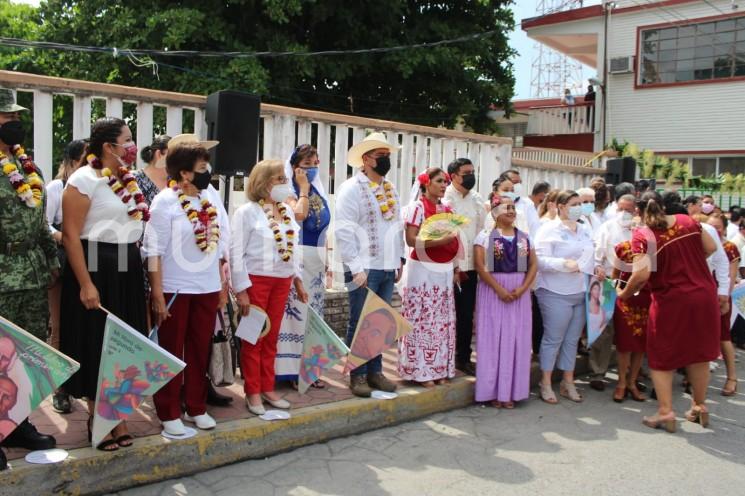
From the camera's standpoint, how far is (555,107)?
811 inches

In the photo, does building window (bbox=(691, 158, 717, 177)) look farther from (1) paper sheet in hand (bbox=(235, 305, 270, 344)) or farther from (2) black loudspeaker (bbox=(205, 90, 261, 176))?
(1) paper sheet in hand (bbox=(235, 305, 270, 344))

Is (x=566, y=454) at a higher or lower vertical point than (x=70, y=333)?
lower

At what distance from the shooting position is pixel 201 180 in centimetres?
431

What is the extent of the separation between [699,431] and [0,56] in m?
14.9

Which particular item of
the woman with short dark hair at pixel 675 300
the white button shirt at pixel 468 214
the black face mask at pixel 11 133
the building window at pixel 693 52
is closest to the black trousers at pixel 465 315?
the white button shirt at pixel 468 214

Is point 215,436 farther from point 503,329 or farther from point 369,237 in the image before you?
point 503,329

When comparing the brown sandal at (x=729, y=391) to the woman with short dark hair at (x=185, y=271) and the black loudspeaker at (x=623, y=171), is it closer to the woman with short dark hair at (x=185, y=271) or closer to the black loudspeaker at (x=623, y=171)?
the black loudspeaker at (x=623, y=171)

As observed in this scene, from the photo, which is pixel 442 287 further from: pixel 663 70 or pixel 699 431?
pixel 663 70

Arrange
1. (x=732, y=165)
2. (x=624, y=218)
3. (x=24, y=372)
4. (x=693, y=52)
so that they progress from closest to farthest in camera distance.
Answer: (x=24, y=372) < (x=624, y=218) < (x=732, y=165) < (x=693, y=52)

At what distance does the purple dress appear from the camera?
227 inches

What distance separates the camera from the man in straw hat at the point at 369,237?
5328mm

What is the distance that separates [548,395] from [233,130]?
12.0 feet

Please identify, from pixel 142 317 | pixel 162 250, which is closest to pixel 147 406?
pixel 142 317

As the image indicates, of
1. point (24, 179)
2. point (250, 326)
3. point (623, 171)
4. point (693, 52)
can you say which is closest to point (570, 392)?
point (250, 326)
